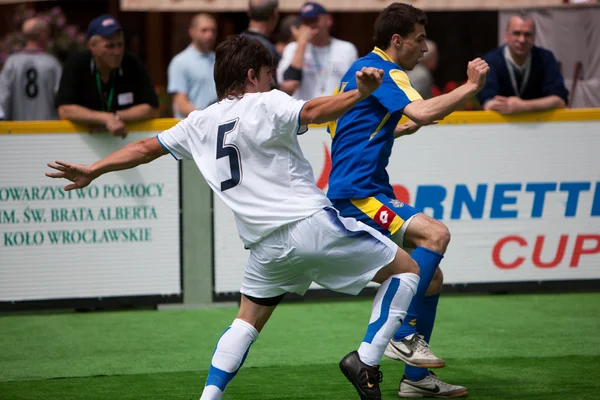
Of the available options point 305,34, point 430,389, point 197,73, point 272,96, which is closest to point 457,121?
point 305,34

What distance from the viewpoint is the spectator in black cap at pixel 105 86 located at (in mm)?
8586

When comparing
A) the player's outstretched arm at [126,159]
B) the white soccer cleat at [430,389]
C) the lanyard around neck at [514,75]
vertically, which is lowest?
the white soccer cleat at [430,389]

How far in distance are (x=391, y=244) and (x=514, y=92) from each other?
455 cm

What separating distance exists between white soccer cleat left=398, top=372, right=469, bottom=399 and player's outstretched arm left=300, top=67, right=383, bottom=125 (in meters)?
1.96

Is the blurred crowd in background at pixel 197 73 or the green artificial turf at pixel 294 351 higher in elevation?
the blurred crowd in background at pixel 197 73

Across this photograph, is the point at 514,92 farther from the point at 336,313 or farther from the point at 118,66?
the point at 118,66

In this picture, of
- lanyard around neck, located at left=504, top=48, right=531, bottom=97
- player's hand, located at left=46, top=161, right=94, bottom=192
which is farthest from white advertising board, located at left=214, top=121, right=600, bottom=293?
player's hand, located at left=46, top=161, right=94, bottom=192

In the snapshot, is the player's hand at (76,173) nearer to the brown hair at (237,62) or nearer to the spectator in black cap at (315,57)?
the brown hair at (237,62)

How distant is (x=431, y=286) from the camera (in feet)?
20.0

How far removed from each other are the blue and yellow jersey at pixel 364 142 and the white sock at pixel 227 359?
1214 mm

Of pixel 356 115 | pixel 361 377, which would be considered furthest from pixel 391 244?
pixel 356 115

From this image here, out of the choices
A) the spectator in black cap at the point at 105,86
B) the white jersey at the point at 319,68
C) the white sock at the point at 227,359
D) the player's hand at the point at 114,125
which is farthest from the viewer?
the white jersey at the point at 319,68

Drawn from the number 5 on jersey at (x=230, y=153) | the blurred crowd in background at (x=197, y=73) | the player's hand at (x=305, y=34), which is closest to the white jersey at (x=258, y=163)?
the number 5 on jersey at (x=230, y=153)

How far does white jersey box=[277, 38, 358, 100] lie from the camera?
1012 centimetres
